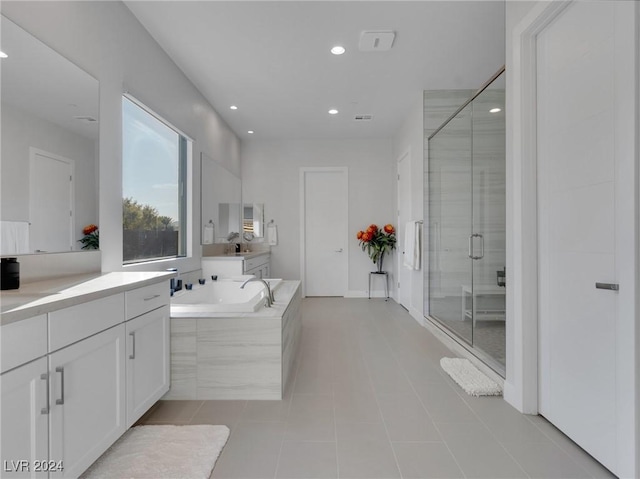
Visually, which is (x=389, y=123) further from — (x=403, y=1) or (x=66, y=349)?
(x=66, y=349)

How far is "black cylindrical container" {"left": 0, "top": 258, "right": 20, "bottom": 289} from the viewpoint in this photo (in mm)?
1373

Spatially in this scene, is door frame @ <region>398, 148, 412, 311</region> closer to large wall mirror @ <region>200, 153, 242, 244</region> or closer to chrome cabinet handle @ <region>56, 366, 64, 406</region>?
large wall mirror @ <region>200, 153, 242, 244</region>

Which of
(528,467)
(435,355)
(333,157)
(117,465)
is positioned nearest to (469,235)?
(435,355)

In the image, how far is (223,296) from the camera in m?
3.53

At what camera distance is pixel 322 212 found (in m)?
5.88

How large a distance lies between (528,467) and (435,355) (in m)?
1.46

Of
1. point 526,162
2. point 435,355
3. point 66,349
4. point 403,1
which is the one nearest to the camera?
point 66,349

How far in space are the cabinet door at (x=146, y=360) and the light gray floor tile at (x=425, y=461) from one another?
127 cm

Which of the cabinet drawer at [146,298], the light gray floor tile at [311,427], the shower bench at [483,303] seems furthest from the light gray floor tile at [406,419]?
the cabinet drawer at [146,298]

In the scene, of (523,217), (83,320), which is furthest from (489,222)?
(83,320)

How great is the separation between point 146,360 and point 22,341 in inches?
32.2

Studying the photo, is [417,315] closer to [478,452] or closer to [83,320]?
[478,452]

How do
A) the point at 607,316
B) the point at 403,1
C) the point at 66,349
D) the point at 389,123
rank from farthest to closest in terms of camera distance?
the point at 389,123 → the point at 403,1 → the point at 607,316 → the point at 66,349

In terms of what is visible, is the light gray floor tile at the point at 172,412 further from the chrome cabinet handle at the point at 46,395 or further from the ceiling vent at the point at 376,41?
the ceiling vent at the point at 376,41
